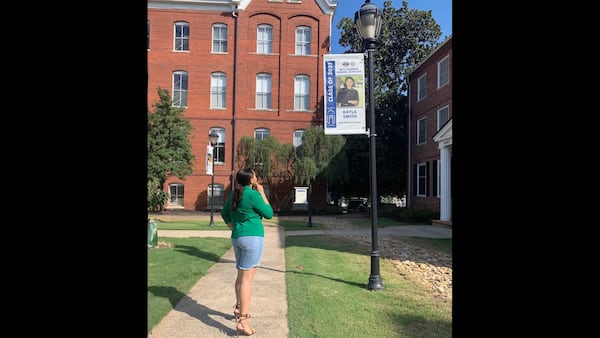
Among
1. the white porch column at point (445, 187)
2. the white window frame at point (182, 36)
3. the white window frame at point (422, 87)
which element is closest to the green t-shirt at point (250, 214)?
the white porch column at point (445, 187)

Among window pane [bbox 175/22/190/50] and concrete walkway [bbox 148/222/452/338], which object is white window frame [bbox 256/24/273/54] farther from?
concrete walkway [bbox 148/222/452/338]

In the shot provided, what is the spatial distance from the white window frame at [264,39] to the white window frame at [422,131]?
34.0 ft

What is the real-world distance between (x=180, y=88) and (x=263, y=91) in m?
5.14

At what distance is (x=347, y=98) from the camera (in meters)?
7.00

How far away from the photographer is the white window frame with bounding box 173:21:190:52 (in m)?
26.2

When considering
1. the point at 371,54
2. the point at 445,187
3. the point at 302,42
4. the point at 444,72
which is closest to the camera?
the point at 371,54

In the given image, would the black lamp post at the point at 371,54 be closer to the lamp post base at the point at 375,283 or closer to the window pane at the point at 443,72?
the lamp post base at the point at 375,283

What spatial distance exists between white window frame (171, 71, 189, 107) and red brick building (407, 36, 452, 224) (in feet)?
45.0

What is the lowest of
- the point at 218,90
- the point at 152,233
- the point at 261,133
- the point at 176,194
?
the point at 152,233

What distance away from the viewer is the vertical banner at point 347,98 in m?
6.98

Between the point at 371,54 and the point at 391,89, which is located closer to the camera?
the point at 371,54

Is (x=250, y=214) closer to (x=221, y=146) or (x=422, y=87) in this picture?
(x=422, y=87)

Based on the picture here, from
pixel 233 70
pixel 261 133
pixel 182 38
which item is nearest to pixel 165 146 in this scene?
pixel 261 133

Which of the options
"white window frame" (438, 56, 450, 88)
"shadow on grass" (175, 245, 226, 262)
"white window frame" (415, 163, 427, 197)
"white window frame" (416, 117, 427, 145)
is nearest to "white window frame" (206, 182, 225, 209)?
"white window frame" (415, 163, 427, 197)
